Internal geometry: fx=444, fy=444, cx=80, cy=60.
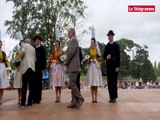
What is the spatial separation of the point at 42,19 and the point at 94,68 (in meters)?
34.4

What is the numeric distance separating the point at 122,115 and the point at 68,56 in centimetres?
228

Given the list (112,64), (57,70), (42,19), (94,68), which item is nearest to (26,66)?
(57,70)

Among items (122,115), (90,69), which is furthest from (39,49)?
(122,115)

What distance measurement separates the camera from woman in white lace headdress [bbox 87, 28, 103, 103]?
12352mm

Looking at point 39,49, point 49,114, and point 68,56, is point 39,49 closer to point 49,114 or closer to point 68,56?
point 68,56

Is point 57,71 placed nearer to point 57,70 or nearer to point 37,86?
point 57,70

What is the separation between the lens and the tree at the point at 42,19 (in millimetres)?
45562

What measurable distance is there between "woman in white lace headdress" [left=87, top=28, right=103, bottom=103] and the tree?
3252 centimetres

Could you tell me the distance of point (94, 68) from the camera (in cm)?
1251

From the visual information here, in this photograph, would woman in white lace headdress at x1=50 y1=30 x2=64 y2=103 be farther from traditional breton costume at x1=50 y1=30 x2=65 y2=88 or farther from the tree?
the tree

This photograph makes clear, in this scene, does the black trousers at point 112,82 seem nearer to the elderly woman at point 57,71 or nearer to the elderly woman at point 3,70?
the elderly woman at point 57,71

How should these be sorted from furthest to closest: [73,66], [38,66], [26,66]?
[38,66], [26,66], [73,66]

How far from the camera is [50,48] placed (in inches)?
1758

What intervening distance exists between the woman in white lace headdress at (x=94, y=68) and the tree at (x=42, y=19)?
1280 inches
